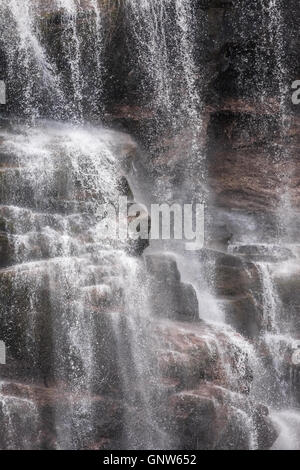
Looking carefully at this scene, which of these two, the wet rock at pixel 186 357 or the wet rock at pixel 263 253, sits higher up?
the wet rock at pixel 263 253

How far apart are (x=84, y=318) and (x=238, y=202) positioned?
26.8ft

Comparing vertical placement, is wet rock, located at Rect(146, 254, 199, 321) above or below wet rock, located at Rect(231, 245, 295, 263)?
below

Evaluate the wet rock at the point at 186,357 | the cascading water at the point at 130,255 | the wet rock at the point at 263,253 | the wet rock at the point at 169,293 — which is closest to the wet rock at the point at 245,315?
the cascading water at the point at 130,255

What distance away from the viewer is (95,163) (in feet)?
44.4

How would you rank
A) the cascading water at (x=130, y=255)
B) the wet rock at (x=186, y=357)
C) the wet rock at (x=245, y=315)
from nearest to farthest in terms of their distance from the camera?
the cascading water at (x=130, y=255) → the wet rock at (x=186, y=357) → the wet rock at (x=245, y=315)

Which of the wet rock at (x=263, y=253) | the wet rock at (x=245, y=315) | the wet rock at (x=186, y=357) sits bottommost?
the wet rock at (x=186, y=357)

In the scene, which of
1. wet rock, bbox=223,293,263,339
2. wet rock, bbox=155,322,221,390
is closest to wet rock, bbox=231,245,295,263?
wet rock, bbox=223,293,263,339

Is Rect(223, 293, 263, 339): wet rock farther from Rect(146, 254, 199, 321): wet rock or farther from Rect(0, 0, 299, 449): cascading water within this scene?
Rect(146, 254, 199, 321): wet rock

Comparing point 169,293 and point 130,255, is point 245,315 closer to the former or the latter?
point 169,293

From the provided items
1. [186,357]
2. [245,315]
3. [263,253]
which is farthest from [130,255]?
[263,253]

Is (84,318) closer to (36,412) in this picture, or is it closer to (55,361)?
(55,361)

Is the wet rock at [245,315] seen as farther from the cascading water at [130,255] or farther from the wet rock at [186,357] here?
the wet rock at [186,357]

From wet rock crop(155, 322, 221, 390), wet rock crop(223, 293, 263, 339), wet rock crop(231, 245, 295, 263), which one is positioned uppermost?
wet rock crop(231, 245, 295, 263)
